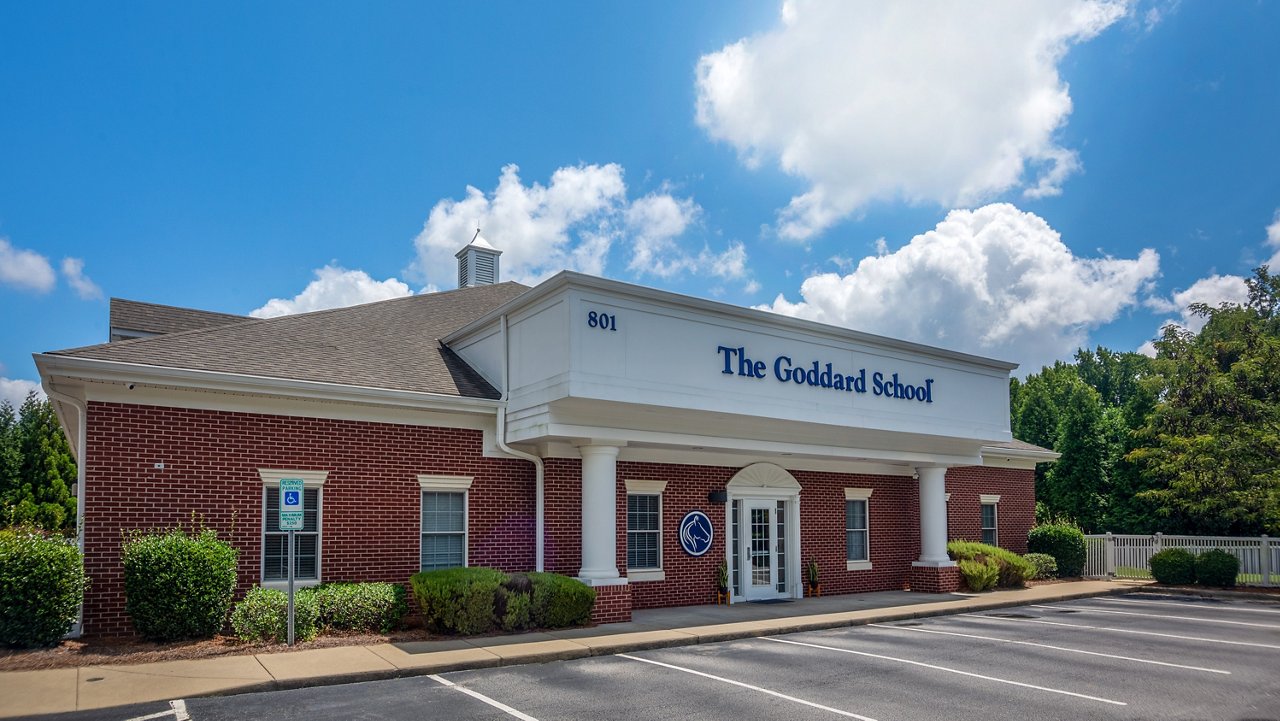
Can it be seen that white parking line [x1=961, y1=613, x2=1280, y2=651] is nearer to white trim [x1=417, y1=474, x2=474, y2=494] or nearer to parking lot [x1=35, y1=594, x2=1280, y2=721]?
parking lot [x1=35, y1=594, x2=1280, y2=721]

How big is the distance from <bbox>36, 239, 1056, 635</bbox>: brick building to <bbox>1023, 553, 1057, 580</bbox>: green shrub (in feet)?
17.3

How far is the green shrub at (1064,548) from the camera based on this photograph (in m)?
26.6

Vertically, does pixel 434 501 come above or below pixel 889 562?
above

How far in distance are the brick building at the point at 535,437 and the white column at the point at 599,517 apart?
40mm

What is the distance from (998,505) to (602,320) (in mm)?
16627

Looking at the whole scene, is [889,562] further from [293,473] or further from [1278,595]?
[293,473]

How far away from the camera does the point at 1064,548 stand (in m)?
26.6

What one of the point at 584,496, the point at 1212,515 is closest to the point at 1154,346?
the point at 1212,515

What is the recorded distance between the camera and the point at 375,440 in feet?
49.9

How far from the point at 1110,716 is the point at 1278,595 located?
55.6ft

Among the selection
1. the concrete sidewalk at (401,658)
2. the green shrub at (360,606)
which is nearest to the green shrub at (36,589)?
the concrete sidewalk at (401,658)

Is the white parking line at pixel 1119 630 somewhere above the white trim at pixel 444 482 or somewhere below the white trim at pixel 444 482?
below

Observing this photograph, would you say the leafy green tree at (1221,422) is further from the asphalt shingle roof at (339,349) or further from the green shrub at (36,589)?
the green shrub at (36,589)

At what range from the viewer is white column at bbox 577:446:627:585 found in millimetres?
15711
